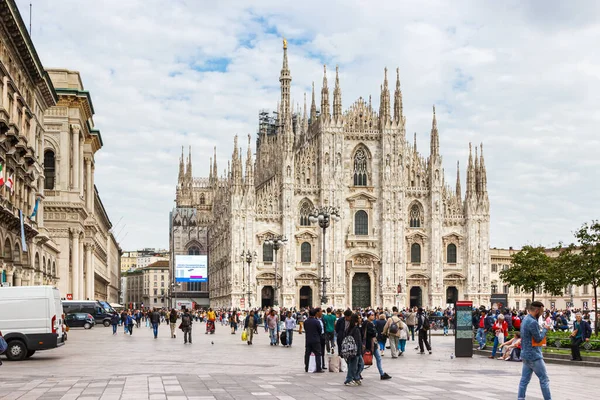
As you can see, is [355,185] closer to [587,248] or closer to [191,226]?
[587,248]

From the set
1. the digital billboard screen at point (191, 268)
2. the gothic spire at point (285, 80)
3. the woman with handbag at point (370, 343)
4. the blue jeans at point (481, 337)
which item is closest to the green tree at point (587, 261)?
the blue jeans at point (481, 337)

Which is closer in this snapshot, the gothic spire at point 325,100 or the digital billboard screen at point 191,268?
the gothic spire at point 325,100

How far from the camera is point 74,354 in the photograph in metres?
29.5

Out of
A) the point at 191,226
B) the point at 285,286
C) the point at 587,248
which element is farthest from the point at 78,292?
the point at 191,226

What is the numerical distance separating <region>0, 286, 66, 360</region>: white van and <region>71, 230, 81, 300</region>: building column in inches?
1483

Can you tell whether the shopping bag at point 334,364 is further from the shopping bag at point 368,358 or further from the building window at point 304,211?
the building window at point 304,211

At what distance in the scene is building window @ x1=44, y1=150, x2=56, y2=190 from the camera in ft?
204

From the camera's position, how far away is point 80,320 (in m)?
59.2

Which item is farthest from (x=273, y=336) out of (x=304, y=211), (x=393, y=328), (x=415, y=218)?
(x=415, y=218)

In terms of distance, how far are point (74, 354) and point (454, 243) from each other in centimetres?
6363

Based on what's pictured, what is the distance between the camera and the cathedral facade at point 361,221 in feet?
280

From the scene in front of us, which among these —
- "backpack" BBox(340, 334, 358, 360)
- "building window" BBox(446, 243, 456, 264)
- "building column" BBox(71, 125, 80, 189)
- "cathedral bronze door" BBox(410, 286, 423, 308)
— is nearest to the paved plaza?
"backpack" BBox(340, 334, 358, 360)

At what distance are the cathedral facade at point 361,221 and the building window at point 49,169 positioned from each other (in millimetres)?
24351

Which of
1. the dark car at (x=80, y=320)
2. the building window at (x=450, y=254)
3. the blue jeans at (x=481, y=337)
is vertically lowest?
the dark car at (x=80, y=320)
